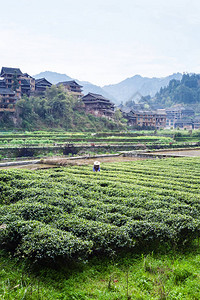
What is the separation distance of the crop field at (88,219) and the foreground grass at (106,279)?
0.33 metres

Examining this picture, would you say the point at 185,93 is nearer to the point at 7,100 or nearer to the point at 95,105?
the point at 95,105

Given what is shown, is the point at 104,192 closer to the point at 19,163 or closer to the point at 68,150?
the point at 19,163

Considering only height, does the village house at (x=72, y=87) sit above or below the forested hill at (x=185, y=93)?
below

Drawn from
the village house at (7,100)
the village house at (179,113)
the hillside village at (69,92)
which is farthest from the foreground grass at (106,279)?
the village house at (179,113)

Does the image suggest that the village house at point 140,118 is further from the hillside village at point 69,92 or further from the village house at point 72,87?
the village house at point 72,87

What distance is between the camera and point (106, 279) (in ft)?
19.5

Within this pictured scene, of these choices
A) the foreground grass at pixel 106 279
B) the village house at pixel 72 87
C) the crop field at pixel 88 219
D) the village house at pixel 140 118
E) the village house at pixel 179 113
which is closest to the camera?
the foreground grass at pixel 106 279

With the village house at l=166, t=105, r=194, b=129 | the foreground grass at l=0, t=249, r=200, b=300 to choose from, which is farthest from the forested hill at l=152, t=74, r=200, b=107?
the foreground grass at l=0, t=249, r=200, b=300

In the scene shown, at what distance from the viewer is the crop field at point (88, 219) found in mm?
6203

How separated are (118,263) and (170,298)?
1.57 m

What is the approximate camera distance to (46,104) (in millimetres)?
61500

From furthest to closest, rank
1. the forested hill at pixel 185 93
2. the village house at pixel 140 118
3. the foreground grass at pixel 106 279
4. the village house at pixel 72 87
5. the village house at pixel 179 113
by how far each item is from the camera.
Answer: the forested hill at pixel 185 93, the village house at pixel 179 113, the village house at pixel 140 118, the village house at pixel 72 87, the foreground grass at pixel 106 279

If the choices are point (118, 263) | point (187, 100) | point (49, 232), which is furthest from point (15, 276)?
point (187, 100)

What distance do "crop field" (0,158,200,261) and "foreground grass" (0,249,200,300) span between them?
0.33 m
